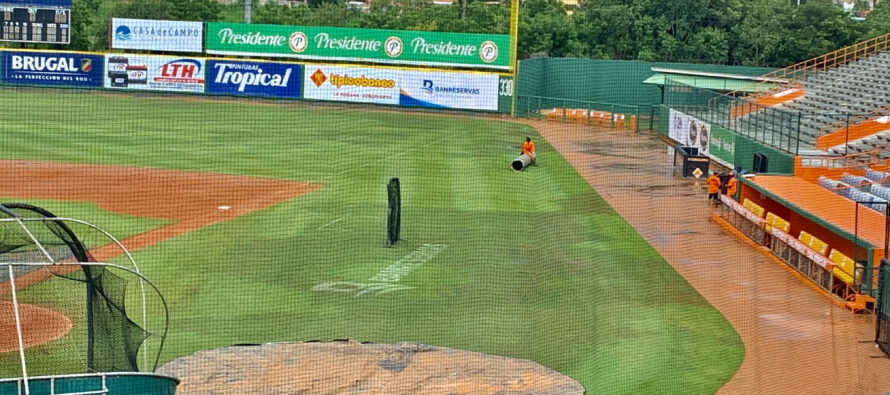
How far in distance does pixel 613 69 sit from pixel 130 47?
19.6m

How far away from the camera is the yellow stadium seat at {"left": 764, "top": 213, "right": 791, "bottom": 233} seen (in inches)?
678

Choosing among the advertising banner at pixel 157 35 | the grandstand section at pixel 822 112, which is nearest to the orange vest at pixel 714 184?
the grandstand section at pixel 822 112

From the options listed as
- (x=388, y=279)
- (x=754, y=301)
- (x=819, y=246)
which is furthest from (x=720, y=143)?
(x=388, y=279)

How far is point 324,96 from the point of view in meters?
42.3

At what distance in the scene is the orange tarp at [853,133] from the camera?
2350cm

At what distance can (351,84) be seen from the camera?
42.1 metres

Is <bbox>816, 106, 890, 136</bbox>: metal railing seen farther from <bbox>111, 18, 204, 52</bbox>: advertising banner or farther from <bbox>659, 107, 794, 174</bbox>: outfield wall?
<bbox>111, 18, 204, 52</bbox>: advertising banner

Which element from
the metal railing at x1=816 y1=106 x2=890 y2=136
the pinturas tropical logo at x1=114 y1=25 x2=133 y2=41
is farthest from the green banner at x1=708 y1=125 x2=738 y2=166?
the pinturas tropical logo at x1=114 y1=25 x2=133 y2=41

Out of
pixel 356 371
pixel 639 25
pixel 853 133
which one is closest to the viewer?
pixel 356 371

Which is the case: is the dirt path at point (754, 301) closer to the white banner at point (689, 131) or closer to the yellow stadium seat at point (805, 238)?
the yellow stadium seat at point (805, 238)

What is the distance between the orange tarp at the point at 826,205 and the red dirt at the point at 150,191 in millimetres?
9021

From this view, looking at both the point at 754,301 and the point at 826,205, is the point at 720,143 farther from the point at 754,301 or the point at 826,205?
the point at 754,301

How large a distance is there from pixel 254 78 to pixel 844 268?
3185cm

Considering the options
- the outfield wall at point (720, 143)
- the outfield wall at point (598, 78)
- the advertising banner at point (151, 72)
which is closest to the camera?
the outfield wall at point (720, 143)
